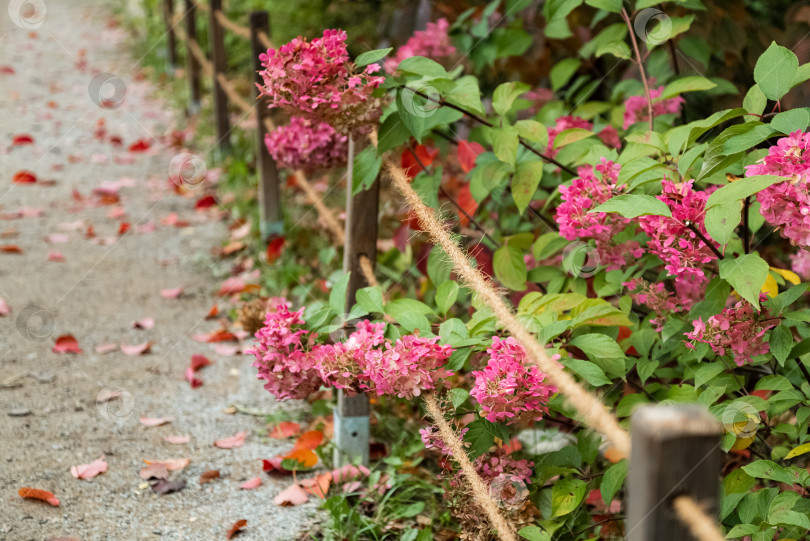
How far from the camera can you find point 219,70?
3.97 metres

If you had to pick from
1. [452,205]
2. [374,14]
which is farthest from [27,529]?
[374,14]

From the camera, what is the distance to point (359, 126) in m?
1.66

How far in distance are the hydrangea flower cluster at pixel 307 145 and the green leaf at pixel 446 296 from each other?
80 cm

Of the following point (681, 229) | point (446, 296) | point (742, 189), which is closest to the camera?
point (742, 189)

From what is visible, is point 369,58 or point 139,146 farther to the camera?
point 139,146

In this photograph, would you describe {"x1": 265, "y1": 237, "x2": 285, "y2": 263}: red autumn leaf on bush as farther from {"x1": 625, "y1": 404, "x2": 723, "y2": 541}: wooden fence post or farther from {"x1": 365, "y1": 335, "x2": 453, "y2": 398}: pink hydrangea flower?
{"x1": 625, "y1": 404, "x2": 723, "y2": 541}: wooden fence post

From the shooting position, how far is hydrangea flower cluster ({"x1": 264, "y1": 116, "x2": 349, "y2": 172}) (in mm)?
2258

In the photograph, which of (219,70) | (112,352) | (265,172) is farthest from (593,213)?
(219,70)

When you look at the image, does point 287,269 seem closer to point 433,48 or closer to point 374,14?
point 433,48

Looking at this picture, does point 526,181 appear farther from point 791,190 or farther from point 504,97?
point 791,190

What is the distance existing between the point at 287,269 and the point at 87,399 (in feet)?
2.81

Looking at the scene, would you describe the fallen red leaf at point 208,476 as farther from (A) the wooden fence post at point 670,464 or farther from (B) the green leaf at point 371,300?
(A) the wooden fence post at point 670,464

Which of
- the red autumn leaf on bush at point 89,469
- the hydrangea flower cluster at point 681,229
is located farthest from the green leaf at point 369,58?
the red autumn leaf on bush at point 89,469

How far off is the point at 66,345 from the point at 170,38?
389cm
